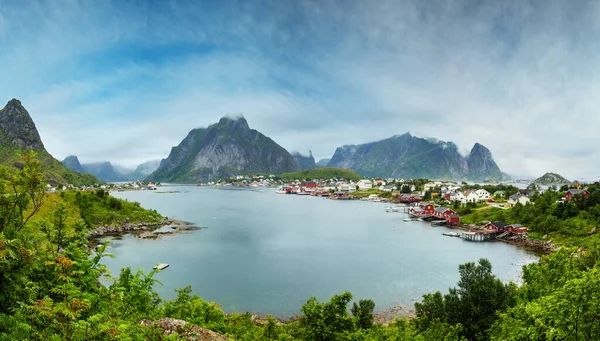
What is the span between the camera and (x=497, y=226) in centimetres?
6272

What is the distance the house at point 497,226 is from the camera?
6183 cm

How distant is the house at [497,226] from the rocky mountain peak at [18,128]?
19746 centimetres

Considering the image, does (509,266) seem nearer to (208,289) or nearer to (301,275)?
(301,275)

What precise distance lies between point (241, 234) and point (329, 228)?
774 inches

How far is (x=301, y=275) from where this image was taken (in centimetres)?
3756

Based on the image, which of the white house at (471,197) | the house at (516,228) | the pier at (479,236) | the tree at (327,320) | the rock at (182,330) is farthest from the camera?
the white house at (471,197)

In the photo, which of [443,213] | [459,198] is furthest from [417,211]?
[459,198]

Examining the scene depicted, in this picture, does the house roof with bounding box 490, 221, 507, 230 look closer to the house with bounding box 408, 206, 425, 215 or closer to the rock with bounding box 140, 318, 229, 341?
the house with bounding box 408, 206, 425, 215

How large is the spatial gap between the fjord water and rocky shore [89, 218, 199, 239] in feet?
10.5

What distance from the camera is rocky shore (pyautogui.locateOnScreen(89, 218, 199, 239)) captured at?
186 feet

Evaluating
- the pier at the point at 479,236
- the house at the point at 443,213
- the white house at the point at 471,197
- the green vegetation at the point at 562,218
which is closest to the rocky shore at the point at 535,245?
the green vegetation at the point at 562,218

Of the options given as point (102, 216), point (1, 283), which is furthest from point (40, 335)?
point (102, 216)

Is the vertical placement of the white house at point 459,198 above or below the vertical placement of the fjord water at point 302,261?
above

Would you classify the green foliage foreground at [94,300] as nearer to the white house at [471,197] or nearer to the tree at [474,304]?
the tree at [474,304]
